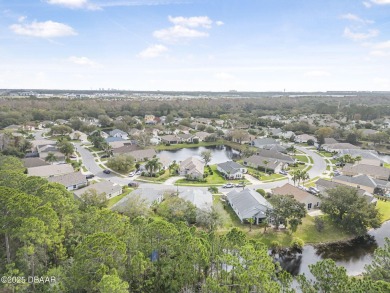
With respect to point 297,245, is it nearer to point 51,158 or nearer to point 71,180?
point 71,180

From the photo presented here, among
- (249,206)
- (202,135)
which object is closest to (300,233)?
(249,206)

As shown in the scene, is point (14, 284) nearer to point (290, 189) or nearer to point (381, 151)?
point (290, 189)

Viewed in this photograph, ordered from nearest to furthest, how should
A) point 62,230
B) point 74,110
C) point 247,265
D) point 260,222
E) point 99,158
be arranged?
point 247,265
point 62,230
point 260,222
point 99,158
point 74,110

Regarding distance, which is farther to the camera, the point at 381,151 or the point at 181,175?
the point at 381,151

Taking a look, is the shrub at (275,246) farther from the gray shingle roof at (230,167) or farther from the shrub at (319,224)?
the gray shingle roof at (230,167)

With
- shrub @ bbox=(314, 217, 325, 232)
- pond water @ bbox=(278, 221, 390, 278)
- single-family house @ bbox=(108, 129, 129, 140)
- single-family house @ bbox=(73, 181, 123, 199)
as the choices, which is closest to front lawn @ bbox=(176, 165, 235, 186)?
single-family house @ bbox=(73, 181, 123, 199)

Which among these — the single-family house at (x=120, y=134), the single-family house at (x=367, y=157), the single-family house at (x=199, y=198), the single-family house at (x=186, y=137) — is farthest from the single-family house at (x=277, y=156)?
the single-family house at (x=120, y=134)

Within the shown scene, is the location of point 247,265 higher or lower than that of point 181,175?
higher

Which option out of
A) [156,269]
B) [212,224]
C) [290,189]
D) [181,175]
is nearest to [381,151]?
[290,189]
